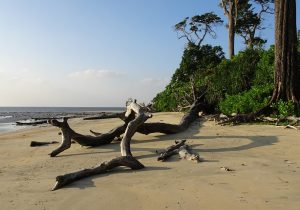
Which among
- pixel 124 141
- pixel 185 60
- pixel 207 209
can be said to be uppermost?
pixel 185 60

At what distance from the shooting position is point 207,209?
446 centimetres

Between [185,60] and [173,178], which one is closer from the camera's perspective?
[173,178]

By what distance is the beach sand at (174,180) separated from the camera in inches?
189

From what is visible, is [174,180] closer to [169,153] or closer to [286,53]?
[169,153]

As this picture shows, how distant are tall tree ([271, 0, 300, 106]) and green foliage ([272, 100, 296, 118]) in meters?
0.46

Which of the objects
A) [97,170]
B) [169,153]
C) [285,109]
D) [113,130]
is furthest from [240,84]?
[97,170]

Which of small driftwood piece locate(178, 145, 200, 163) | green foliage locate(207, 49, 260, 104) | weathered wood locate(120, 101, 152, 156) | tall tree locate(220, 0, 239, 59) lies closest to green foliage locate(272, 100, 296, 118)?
green foliage locate(207, 49, 260, 104)

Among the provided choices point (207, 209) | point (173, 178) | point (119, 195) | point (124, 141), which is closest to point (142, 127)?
point (124, 141)

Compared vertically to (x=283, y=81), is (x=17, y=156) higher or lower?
lower

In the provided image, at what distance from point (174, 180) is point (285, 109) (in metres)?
7.78

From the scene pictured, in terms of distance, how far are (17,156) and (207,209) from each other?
6.63 meters

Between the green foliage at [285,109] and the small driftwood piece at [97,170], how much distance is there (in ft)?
22.9

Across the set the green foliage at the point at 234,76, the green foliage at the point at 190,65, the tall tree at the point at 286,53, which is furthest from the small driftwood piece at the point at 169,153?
the green foliage at the point at 190,65

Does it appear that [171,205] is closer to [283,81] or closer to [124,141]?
[124,141]
